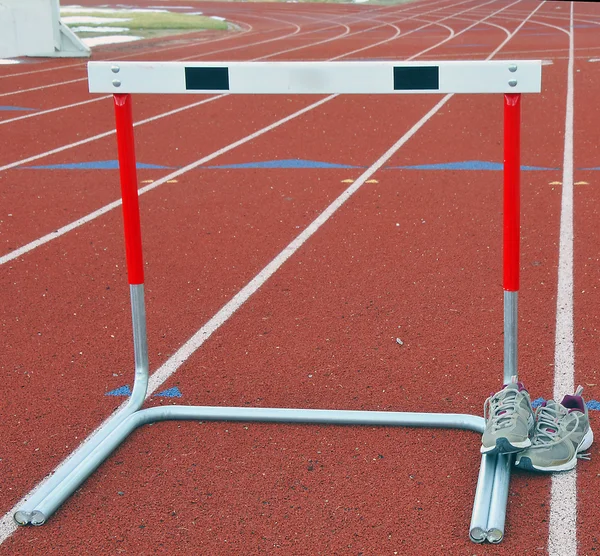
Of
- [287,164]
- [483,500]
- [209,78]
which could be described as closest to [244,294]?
[209,78]

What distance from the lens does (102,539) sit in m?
3.15

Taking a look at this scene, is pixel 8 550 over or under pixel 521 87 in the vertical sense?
under

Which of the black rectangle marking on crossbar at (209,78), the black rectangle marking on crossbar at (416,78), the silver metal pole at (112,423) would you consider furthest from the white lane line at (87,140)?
the black rectangle marking on crossbar at (416,78)

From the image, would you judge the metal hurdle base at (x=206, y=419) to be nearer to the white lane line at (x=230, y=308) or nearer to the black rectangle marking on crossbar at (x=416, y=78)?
the white lane line at (x=230, y=308)

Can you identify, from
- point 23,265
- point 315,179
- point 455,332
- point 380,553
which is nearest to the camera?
point 380,553

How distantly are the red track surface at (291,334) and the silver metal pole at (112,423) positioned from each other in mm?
86

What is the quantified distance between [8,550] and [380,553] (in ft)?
3.84

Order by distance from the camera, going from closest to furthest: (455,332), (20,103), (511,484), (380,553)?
(380,553) → (511,484) → (455,332) → (20,103)

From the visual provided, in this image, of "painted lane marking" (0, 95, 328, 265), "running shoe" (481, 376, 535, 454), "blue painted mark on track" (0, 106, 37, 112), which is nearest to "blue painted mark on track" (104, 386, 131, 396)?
"running shoe" (481, 376, 535, 454)

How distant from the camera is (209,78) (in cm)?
367

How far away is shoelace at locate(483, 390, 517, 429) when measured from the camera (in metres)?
3.50

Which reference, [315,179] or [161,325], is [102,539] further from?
[315,179]

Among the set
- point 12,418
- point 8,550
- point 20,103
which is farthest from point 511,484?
point 20,103

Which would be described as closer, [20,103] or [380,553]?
[380,553]
